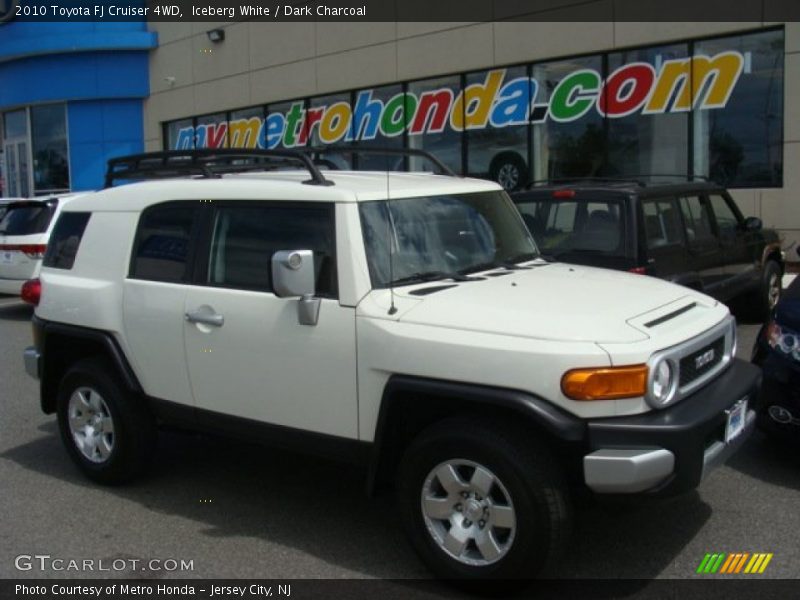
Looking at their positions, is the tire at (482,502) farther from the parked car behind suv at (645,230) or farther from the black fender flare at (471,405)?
the parked car behind suv at (645,230)

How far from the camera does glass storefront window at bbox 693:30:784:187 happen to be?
1412 cm

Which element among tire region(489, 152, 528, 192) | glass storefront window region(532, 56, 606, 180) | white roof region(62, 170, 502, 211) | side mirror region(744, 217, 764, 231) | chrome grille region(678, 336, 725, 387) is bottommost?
chrome grille region(678, 336, 725, 387)

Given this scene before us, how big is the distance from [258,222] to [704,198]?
5.40 metres

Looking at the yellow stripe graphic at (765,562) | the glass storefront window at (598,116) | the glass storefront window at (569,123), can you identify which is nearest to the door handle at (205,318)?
the yellow stripe graphic at (765,562)

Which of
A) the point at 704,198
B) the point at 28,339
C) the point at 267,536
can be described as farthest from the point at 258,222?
the point at 28,339

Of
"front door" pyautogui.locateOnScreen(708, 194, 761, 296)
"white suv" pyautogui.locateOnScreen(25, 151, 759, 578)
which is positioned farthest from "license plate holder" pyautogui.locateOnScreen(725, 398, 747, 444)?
"front door" pyautogui.locateOnScreen(708, 194, 761, 296)

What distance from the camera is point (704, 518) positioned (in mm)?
4672

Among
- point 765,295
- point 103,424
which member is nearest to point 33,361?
point 103,424

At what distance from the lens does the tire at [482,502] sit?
3.65 m

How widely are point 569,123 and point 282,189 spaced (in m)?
12.9

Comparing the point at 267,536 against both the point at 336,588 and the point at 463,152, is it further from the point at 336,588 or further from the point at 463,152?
the point at 463,152

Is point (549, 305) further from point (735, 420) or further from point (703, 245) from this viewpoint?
point (703, 245)

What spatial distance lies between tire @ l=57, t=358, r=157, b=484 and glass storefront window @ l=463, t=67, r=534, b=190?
12.9 m

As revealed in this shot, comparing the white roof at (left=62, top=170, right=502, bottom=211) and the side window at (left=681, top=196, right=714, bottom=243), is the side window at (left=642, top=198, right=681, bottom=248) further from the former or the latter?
the white roof at (left=62, top=170, right=502, bottom=211)
